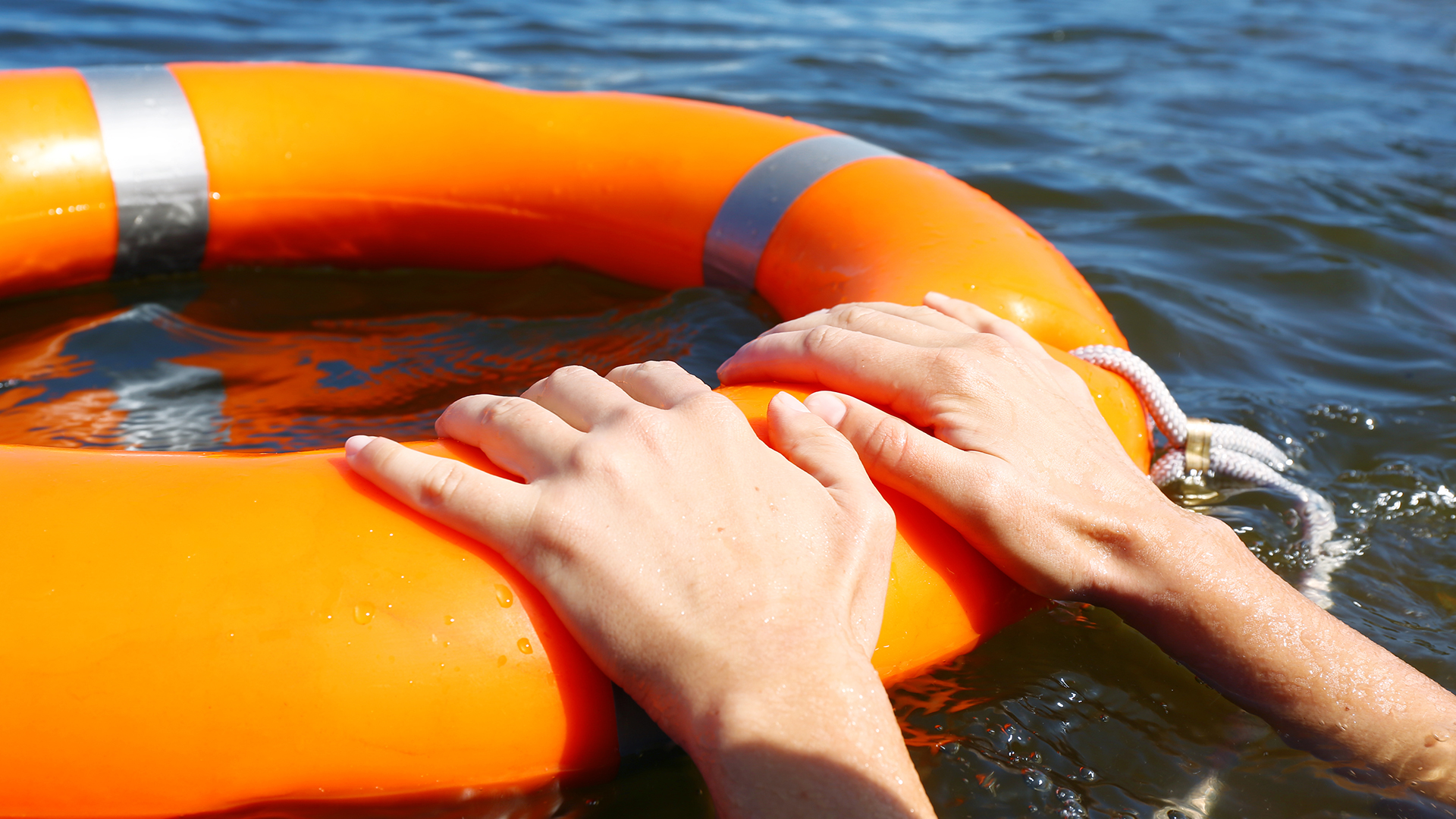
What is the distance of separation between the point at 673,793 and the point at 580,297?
1.64 metres

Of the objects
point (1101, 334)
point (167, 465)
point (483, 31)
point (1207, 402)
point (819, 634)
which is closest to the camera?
point (819, 634)

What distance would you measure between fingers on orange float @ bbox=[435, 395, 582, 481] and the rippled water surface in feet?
1.28

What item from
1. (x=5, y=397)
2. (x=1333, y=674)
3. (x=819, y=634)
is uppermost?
(x=819, y=634)

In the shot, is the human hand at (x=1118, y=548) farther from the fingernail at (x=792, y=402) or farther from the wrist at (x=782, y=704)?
the wrist at (x=782, y=704)

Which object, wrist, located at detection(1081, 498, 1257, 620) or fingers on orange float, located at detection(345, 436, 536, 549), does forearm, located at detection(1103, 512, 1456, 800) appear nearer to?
wrist, located at detection(1081, 498, 1257, 620)

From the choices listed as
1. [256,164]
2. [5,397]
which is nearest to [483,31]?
[256,164]

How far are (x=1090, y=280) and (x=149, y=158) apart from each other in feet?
7.79

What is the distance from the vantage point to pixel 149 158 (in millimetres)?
2387

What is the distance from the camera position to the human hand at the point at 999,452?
1.30 metres

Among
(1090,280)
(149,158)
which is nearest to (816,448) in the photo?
(149,158)

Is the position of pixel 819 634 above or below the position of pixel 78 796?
above

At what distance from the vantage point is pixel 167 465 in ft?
4.13

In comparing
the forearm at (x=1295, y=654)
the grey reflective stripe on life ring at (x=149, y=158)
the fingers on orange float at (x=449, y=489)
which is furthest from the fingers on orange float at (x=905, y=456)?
the grey reflective stripe on life ring at (x=149, y=158)

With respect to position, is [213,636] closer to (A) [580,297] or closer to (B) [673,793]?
(B) [673,793]
